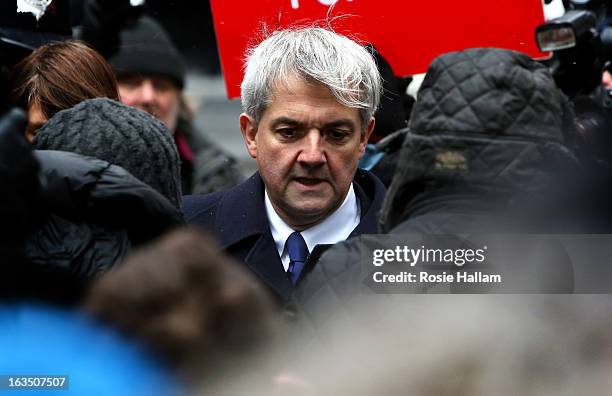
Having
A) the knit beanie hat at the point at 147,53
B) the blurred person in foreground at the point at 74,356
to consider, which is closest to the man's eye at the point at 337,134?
the knit beanie hat at the point at 147,53

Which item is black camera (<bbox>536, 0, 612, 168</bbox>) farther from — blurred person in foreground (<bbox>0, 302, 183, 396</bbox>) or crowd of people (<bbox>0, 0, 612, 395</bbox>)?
blurred person in foreground (<bbox>0, 302, 183, 396</bbox>)

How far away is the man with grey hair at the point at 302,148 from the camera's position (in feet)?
8.66

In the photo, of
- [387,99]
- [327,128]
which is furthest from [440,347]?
[387,99]

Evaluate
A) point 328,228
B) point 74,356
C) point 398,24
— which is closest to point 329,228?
point 328,228

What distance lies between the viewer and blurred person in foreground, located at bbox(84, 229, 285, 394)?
1455 millimetres

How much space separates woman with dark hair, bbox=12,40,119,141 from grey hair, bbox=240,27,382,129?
0.38 meters

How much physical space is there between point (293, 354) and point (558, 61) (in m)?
1.79

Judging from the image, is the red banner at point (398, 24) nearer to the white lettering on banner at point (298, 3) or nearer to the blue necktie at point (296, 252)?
the white lettering on banner at point (298, 3)

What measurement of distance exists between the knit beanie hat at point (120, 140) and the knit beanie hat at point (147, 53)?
998 millimetres

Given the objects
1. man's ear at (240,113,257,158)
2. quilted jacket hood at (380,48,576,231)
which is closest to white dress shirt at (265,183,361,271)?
man's ear at (240,113,257,158)

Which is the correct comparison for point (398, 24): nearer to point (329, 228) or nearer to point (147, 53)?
point (329, 228)

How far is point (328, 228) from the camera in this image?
2805 millimetres

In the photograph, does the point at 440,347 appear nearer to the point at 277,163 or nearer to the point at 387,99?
the point at 277,163

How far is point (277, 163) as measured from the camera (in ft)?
8.94
